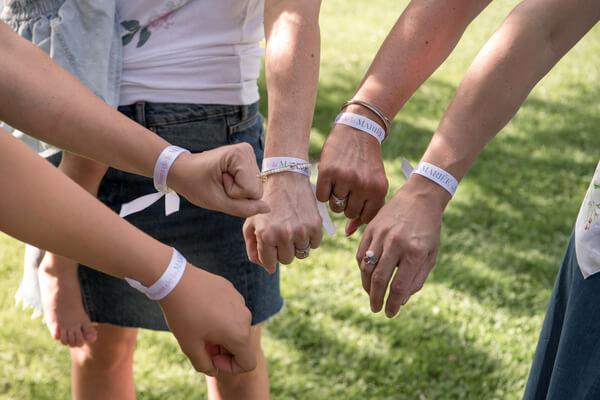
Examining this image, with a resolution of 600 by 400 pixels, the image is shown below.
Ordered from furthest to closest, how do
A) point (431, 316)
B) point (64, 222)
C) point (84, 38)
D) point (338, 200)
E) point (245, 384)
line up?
point (431, 316) → point (245, 384) → point (84, 38) → point (338, 200) → point (64, 222)

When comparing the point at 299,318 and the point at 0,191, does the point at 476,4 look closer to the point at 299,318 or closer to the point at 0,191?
the point at 0,191

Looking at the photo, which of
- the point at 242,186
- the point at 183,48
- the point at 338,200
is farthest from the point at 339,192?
the point at 183,48

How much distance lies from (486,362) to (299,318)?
0.83 meters

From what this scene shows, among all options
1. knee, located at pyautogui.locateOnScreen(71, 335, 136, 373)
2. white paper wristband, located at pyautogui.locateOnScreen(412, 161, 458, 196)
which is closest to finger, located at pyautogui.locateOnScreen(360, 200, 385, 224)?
white paper wristband, located at pyautogui.locateOnScreen(412, 161, 458, 196)

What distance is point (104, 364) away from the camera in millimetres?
2699

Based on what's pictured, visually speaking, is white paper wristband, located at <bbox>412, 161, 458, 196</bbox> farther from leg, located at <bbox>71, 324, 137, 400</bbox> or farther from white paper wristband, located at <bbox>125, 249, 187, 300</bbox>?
leg, located at <bbox>71, 324, 137, 400</bbox>

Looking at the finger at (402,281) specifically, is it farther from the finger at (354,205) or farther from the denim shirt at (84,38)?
the denim shirt at (84,38)

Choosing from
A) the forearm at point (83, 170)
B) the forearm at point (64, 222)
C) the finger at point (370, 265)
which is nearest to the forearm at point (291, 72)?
the finger at point (370, 265)

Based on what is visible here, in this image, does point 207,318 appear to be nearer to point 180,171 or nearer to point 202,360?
point 202,360

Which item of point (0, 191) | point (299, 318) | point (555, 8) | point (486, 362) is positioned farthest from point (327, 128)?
point (0, 191)

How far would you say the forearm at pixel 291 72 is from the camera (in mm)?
2115

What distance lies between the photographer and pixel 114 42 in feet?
7.45

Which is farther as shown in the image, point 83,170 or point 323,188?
point 83,170

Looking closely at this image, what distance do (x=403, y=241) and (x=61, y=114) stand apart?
731 millimetres
